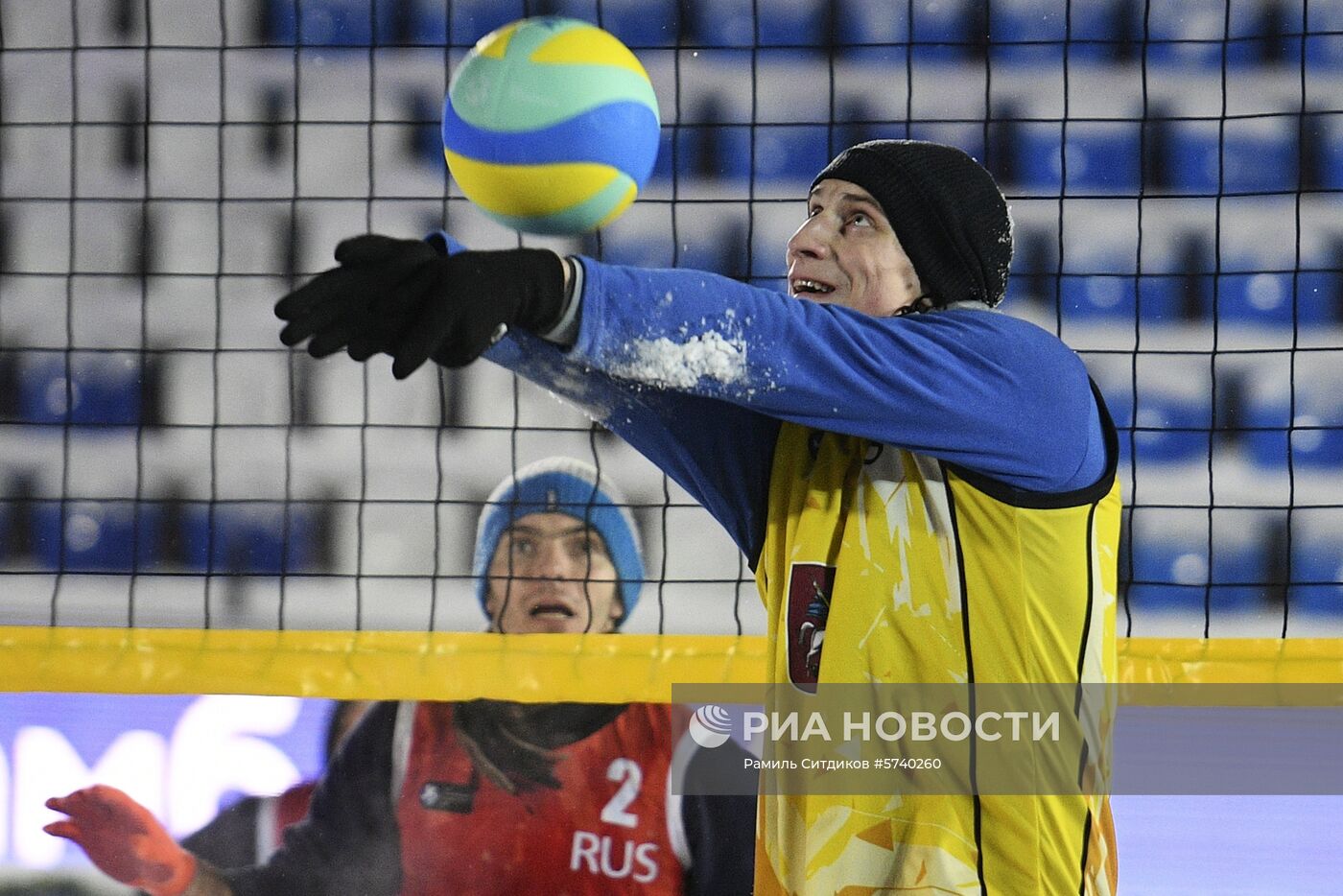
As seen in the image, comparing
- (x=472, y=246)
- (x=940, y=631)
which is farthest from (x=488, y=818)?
(x=940, y=631)

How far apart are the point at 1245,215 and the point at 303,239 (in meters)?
2.47

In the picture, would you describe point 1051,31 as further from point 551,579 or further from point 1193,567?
point 551,579

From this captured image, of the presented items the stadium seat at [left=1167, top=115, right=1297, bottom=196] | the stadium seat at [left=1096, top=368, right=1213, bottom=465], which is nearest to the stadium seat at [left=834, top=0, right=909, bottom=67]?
the stadium seat at [left=1167, top=115, right=1297, bottom=196]

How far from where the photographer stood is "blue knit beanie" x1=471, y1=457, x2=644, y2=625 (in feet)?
11.3

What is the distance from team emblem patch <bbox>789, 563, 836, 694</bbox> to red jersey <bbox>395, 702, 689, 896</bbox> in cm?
162

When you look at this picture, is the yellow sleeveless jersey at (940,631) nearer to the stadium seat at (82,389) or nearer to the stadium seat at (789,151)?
the stadium seat at (789,151)

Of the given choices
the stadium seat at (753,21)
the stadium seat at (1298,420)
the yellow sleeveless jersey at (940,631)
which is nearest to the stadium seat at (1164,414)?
the stadium seat at (1298,420)

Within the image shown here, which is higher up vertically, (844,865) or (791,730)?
(791,730)

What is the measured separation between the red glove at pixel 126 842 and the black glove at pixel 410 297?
2.48 meters

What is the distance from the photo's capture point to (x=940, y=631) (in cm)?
156

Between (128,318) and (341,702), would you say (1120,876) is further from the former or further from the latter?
(128,318)

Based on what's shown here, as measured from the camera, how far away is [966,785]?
1.55m

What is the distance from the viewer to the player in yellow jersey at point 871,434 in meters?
1.24

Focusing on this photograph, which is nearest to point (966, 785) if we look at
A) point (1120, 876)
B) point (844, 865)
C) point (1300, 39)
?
point (844, 865)
